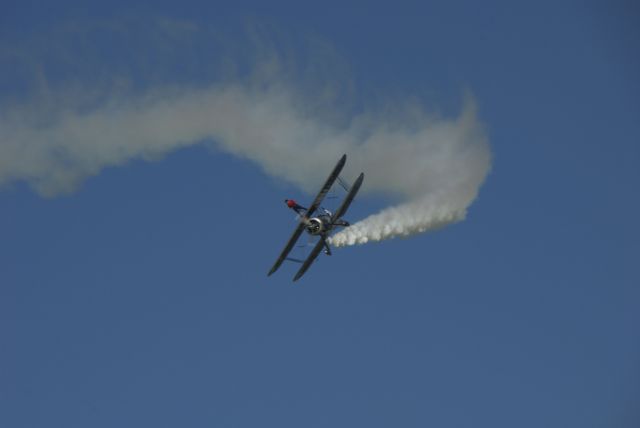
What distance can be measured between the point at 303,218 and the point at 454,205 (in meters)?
11.1

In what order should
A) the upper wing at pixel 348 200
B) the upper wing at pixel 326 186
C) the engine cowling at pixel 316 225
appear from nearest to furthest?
the upper wing at pixel 326 186
the upper wing at pixel 348 200
the engine cowling at pixel 316 225

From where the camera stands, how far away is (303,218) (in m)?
72.9

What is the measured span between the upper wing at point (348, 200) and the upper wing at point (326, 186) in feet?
4.85

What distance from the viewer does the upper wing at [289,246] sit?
7388 centimetres

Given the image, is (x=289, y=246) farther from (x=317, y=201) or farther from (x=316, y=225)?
(x=317, y=201)

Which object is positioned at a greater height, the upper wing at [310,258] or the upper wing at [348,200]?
the upper wing at [348,200]

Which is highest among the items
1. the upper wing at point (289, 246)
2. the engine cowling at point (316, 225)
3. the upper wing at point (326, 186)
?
the upper wing at point (326, 186)

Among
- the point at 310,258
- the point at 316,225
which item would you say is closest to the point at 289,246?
the point at 310,258

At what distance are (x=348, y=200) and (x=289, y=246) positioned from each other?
22.3 ft

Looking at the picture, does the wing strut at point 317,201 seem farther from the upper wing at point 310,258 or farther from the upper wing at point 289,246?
the upper wing at point 310,258

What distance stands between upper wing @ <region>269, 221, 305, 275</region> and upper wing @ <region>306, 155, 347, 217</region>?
1.41 meters

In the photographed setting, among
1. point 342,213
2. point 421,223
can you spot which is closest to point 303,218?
point 342,213

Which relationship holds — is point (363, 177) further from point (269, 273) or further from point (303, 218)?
point (269, 273)

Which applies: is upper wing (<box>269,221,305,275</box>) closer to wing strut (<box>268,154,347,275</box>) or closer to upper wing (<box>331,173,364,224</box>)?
wing strut (<box>268,154,347,275</box>)
